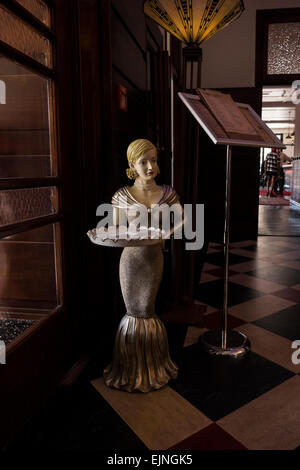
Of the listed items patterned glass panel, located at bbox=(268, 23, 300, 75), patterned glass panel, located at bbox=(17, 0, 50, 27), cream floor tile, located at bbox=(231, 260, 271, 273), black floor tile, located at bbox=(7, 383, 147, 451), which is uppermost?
patterned glass panel, located at bbox=(268, 23, 300, 75)

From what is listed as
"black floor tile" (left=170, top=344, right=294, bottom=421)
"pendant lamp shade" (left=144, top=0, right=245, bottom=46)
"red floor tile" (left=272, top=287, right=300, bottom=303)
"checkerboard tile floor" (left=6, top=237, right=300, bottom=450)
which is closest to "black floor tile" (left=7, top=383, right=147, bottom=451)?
"checkerboard tile floor" (left=6, top=237, right=300, bottom=450)

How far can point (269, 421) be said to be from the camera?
1.38 meters

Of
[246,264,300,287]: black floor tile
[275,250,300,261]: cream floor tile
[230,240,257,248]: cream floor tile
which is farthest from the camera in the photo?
[230,240,257,248]: cream floor tile

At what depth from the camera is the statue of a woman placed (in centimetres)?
154

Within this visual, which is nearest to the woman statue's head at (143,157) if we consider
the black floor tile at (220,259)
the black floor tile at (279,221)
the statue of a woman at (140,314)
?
the statue of a woman at (140,314)

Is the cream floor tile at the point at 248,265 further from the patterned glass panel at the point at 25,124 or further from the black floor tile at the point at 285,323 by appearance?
the patterned glass panel at the point at 25,124

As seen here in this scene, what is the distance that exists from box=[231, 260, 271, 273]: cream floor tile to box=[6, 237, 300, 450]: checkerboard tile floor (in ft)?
3.75

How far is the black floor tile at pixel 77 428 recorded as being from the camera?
1.25 meters

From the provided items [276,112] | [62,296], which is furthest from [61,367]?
[276,112]

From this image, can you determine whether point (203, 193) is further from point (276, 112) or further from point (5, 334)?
point (276, 112)

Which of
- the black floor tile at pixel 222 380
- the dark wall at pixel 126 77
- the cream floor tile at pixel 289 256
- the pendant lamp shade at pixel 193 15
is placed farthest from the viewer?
the cream floor tile at pixel 289 256

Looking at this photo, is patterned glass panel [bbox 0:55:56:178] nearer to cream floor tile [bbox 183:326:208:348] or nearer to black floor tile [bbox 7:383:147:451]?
black floor tile [bbox 7:383:147:451]

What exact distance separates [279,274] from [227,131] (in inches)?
79.3

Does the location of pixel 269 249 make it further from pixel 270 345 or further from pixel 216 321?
pixel 270 345
